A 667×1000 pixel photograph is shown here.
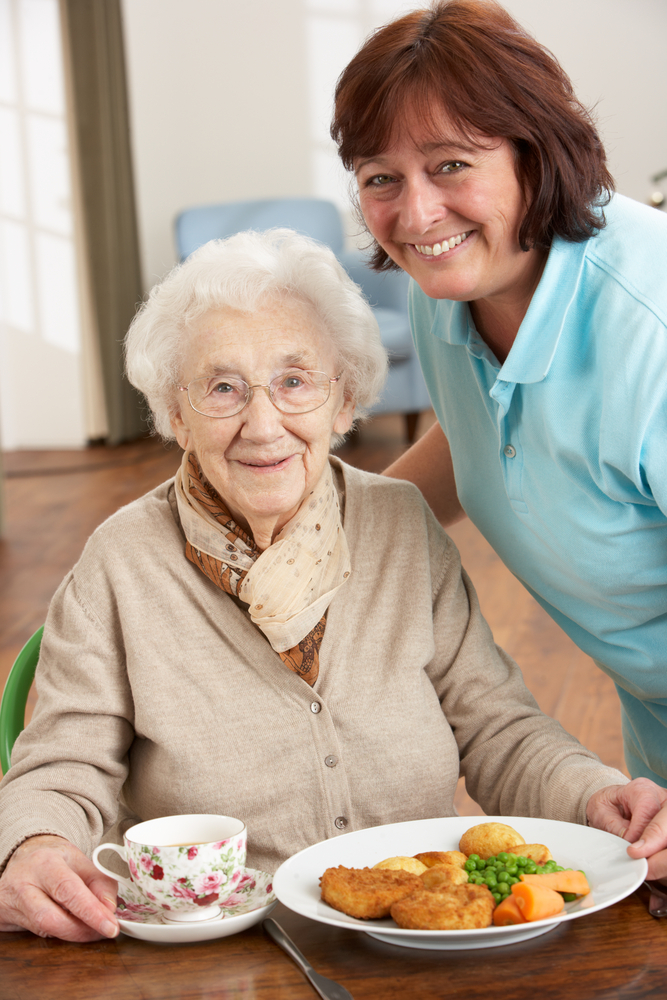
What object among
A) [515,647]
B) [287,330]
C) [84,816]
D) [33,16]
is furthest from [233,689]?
[33,16]

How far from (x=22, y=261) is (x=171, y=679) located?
18.8 feet

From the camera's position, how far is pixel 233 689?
121cm

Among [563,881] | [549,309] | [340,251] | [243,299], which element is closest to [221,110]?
[340,251]

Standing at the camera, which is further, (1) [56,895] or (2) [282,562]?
(2) [282,562]

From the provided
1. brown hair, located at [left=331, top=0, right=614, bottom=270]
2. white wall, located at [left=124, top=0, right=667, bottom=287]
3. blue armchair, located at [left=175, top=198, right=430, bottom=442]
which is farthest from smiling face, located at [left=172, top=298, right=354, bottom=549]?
white wall, located at [left=124, top=0, right=667, bottom=287]

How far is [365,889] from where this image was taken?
83 cm

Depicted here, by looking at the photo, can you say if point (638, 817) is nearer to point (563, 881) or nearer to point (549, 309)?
point (563, 881)

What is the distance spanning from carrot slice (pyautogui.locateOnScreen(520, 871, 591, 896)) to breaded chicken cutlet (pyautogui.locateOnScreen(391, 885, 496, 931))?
1.6 inches

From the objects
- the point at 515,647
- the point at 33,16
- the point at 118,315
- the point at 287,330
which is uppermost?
the point at 33,16

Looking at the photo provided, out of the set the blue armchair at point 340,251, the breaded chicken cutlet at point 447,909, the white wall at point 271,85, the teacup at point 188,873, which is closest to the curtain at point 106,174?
the white wall at point 271,85

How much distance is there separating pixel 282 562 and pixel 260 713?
0.19 m

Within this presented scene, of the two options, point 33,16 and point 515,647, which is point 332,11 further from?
point 515,647

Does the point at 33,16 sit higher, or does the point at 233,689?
the point at 33,16

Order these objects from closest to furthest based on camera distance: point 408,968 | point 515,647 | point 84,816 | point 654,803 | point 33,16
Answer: point 408,968 < point 654,803 < point 84,816 < point 515,647 < point 33,16
